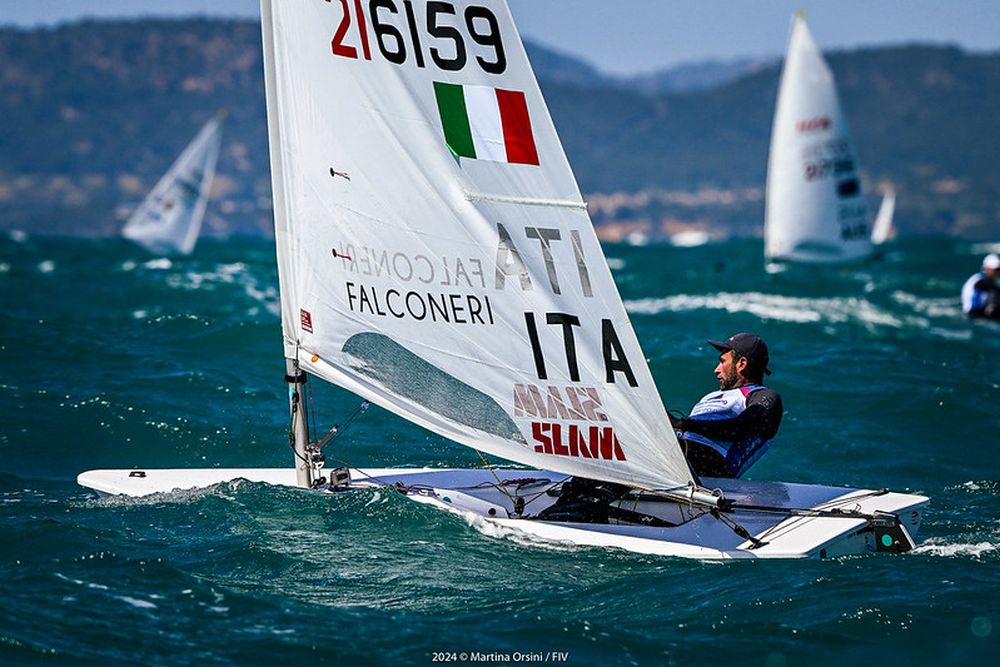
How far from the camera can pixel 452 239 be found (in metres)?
6.25

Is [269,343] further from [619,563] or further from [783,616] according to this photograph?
[783,616]

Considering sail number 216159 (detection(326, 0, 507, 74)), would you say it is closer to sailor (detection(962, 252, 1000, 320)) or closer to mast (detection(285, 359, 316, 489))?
mast (detection(285, 359, 316, 489))

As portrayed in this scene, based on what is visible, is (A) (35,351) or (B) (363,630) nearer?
(B) (363,630)

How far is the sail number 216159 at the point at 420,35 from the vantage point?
6020 mm

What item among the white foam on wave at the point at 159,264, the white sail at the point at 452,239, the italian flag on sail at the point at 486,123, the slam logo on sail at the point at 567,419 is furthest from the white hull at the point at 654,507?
the white foam on wave at the point at 159,264

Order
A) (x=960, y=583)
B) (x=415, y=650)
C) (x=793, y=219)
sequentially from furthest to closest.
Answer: (x=793, y=219)
(x=960, y=583)
(x=415, y=650)

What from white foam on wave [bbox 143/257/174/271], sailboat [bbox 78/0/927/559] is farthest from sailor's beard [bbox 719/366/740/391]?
white foam on wave [bbox 143/257/174/271]

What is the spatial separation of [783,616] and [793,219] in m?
22.6

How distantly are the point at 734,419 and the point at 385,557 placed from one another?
1.94 meters

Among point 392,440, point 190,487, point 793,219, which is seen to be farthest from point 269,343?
point 793,219

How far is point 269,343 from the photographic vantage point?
12.6 meters

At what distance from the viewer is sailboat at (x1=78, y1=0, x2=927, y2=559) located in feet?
20.0

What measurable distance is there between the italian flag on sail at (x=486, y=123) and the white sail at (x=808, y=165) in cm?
2103

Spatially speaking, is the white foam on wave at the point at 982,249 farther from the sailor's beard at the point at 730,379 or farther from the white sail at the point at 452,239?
the white sail at the point at 452,239
